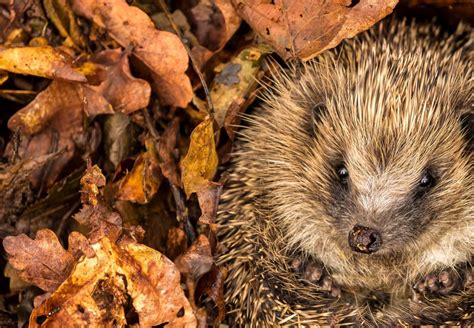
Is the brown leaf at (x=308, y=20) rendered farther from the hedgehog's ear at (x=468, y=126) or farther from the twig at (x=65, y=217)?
the twig at (x=65, y=217)

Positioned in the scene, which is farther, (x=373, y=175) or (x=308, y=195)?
(x=308, y=195)

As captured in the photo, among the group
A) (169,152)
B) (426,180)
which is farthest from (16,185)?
(426,180)

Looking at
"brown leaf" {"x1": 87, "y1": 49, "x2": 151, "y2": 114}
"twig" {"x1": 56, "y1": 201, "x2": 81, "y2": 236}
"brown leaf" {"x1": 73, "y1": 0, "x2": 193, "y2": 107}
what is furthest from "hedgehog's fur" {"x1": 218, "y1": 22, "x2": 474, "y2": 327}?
"twig" {"x1": 56, "y1": 201, "x2": 81, "y2": 236}

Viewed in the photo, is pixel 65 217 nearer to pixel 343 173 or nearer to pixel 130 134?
pixel 130 134

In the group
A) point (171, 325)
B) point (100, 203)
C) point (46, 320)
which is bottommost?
point (171, 325)

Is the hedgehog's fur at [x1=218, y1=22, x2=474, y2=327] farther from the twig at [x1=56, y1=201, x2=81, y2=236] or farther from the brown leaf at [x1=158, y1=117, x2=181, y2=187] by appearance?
the twig at [x1=56, y1=201, x2=81, y2=236]

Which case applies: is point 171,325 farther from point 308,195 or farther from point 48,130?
point 48,130

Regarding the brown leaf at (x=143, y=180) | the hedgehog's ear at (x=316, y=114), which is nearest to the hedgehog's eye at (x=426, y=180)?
the hedgehog's ear at (x=316, y=114)

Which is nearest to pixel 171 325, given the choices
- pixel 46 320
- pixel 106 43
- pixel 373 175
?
pixel 46 320
